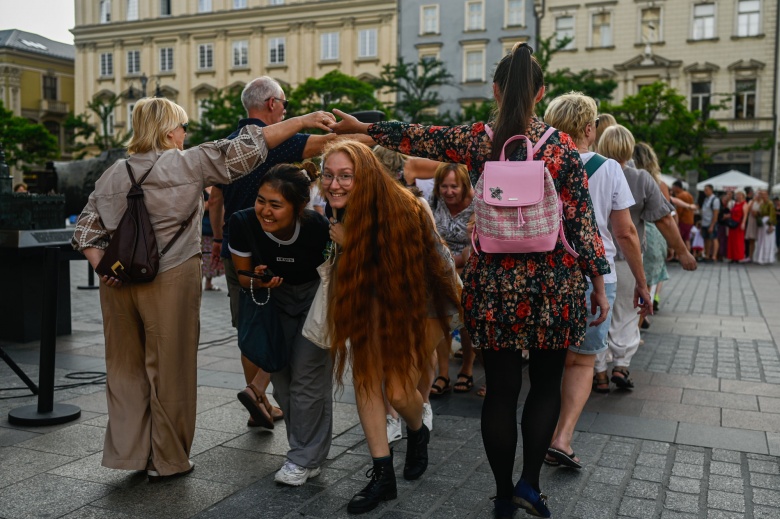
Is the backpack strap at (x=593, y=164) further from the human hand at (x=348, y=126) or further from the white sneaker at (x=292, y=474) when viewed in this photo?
the white sneaker at (x=292, y=474)

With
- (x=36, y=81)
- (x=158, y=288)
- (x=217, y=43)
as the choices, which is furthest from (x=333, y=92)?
(x=36, y=81)

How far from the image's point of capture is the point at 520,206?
334 centimetres

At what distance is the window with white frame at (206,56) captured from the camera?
185 ft

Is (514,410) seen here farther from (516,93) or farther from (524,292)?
(516,93)

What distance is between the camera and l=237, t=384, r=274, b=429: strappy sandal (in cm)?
484

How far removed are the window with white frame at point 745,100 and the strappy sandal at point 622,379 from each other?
1570 inches

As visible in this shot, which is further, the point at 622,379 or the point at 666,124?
the point at 666,124

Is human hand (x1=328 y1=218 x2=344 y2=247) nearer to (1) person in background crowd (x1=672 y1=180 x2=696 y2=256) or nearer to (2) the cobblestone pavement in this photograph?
(2) the cobblestone pavement

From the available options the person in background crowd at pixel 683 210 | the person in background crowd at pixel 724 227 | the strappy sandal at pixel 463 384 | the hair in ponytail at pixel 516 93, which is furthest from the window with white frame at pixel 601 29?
the hair in ponytail at pixel 516 93

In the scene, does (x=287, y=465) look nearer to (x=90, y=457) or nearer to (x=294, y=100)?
(x=90, y=457)

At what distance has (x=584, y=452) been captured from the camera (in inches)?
182

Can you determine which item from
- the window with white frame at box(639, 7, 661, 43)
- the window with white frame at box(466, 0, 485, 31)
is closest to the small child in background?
the window with white frame at box(639, 7, 661, 43)

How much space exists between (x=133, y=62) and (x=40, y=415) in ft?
193

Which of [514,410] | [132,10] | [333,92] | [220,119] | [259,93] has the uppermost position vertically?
[132,10]
